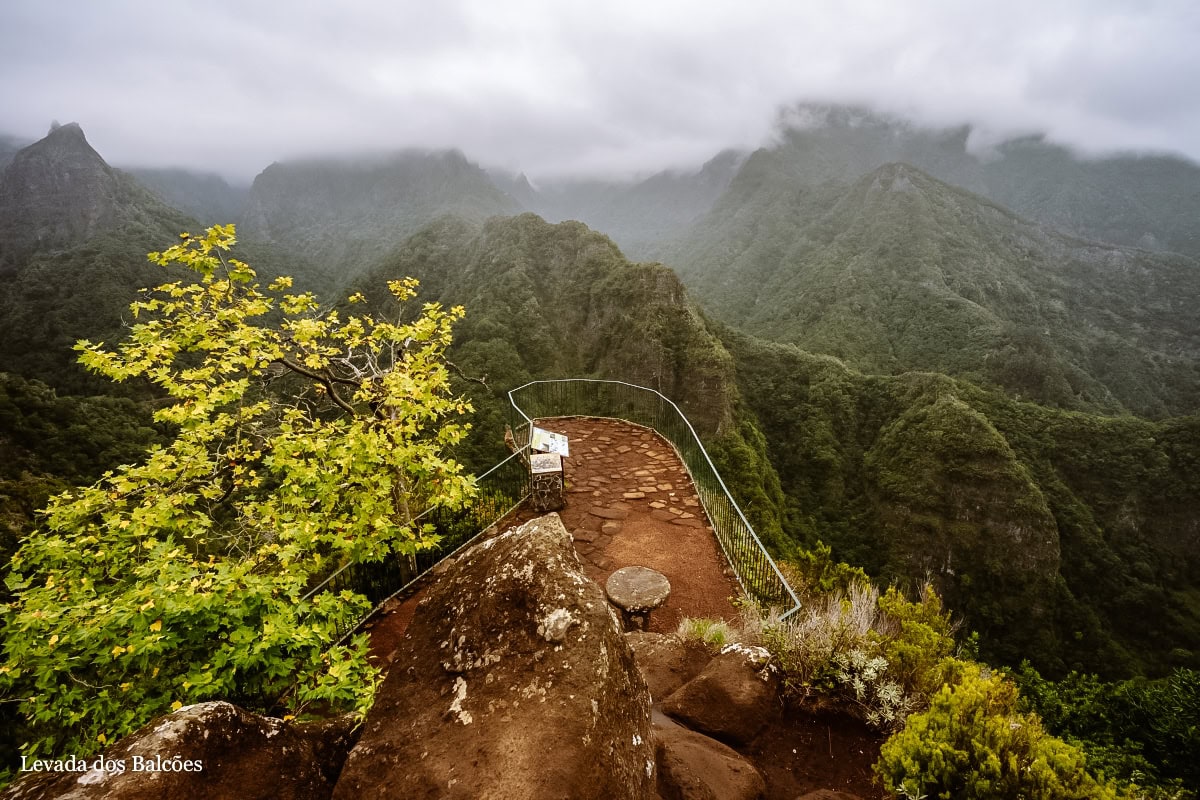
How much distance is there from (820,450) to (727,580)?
63165mm

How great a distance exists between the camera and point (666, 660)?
4.92 m

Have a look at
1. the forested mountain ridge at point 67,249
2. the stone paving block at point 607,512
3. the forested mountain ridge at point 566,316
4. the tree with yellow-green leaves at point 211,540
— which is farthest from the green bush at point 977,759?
the forested mountain ridge at point 67,249

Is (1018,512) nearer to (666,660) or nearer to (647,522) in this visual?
(647,522)

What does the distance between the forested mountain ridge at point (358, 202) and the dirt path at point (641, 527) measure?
139043mm

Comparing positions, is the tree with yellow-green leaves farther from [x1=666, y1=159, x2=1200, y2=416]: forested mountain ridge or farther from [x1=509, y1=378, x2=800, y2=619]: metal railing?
[x1=666, y1=159, x2=1200, y2=416]: forested mountain ridge

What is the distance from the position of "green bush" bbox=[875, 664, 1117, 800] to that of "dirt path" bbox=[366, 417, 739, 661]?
10.7 feet

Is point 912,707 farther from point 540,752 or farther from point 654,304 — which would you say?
point 654,304

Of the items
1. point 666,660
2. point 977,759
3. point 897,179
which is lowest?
point 666,660

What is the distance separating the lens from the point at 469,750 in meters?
2.36

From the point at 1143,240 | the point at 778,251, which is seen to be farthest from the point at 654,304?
the point at 1143,240

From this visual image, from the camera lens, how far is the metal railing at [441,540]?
6.85 m

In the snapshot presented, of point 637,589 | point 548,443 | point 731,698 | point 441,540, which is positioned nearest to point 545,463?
point 548,443

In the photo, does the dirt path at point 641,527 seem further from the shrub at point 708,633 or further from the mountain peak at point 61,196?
the mountain peak at point 61,196

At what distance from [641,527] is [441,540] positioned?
3193 mm
